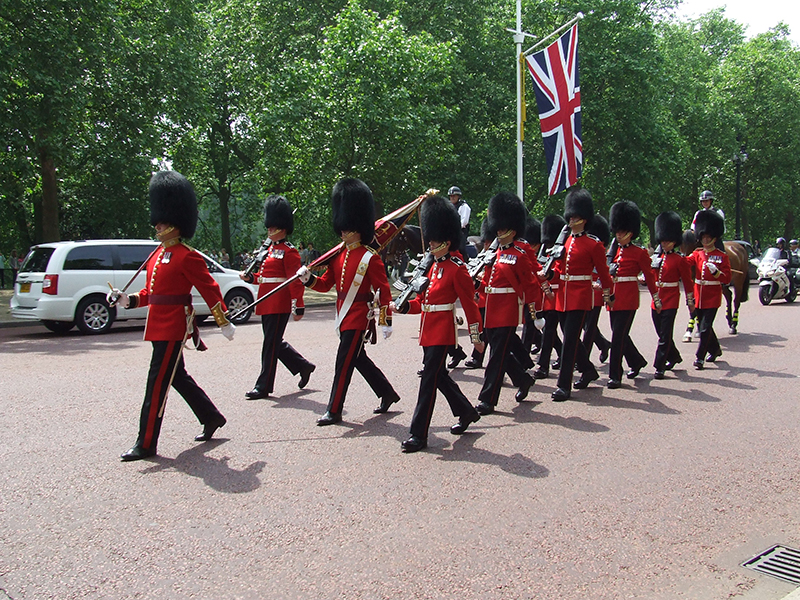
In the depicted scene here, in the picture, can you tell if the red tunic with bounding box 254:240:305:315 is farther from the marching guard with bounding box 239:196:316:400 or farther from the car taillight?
the car taillight

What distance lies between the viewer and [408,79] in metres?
21.0

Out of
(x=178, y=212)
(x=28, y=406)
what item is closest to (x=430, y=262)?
(x=178, y=212)

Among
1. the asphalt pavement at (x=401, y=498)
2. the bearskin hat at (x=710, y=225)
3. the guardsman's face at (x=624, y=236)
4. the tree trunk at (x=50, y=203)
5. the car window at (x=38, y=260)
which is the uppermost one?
the tree trunk at (x=50, y=203)

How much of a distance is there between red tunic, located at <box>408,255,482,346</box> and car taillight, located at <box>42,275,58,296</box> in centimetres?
908

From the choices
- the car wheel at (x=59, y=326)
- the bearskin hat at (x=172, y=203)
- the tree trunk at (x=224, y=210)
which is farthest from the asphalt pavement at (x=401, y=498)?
the tree trunk at (x=224, y=210)

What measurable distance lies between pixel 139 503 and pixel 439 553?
1809 millimetres

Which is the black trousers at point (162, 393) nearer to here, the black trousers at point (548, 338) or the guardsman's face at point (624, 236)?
the black trousers at point (548, 338)

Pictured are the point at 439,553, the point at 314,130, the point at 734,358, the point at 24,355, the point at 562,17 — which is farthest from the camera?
the point at 562,17

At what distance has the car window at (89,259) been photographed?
1306cm

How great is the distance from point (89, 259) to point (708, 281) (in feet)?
32.3

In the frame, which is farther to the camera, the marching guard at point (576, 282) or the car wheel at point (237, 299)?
the car wheel at point (237, 299)

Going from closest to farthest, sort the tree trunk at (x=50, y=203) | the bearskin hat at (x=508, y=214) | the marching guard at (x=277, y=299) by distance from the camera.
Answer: the bearskin hat at (x=508, y=214) < the marching guard at (x=277, y=299) < the tree trunk at (x=50, y=203)

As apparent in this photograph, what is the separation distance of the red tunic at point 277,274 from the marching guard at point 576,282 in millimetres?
2576

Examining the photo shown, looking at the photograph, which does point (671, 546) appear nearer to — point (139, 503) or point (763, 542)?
point (763, 542)
